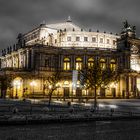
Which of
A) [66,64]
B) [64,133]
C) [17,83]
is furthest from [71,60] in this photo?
[64,133]

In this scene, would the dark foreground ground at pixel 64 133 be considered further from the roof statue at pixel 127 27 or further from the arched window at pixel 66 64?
the roof statue at pixel 127 27

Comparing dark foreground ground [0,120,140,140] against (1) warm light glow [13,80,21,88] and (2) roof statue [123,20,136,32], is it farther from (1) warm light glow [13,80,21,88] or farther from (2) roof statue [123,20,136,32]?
(2) roof statue [123,20,136,32]

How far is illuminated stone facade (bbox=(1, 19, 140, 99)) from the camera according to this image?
3912 inches

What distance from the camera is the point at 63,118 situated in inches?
1377

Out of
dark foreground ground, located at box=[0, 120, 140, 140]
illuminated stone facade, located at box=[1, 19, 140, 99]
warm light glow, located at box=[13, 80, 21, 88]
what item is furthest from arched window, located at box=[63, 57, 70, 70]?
dark foreground ground, located at box=[0, 120, 140, 140]

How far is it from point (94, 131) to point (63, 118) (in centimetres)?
779

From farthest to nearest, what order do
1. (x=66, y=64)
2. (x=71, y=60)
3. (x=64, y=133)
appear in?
(x=66, y=64)
(x=71, y=60)
(x=64, y=133)

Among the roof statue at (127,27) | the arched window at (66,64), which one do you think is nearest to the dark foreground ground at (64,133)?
the arched window at (66,64)

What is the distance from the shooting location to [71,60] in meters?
108

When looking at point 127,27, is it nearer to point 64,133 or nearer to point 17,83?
point 17,83

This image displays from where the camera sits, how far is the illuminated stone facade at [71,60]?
99.4m

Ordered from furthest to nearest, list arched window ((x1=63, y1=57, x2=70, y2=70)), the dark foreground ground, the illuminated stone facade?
arched window ((x1=63, y1=57, x2=70, y2=70)) → the illuminated stone facade → the dark foreground ground

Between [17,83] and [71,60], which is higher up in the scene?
[71,60]

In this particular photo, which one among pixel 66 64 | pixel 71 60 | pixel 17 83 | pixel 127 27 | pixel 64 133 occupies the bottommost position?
pixel 64 133
